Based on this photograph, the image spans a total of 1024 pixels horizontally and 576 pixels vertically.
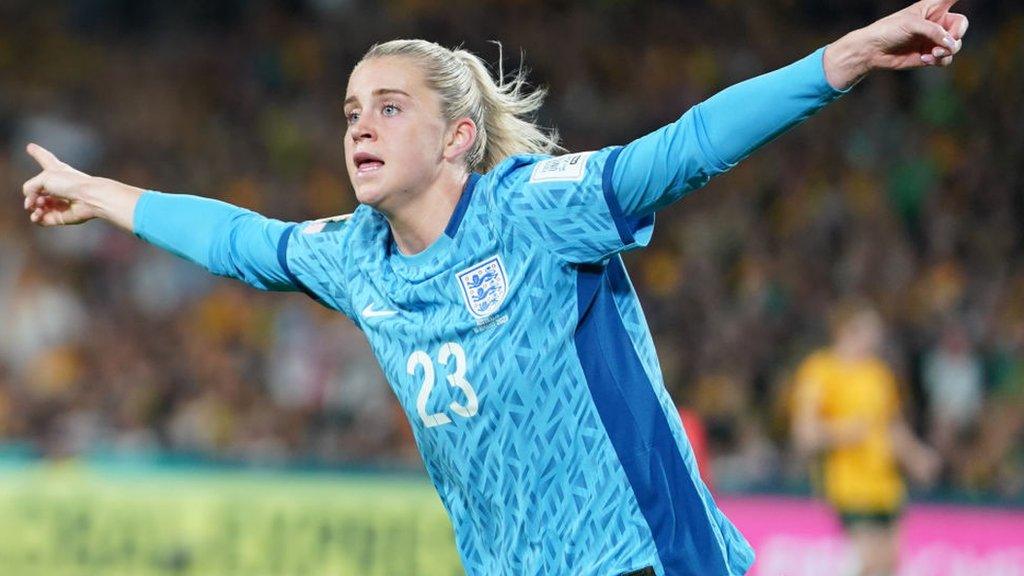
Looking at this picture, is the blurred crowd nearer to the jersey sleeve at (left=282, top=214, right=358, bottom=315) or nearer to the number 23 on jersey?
the jersey sleeve at (left=282, top=214, right=358, bottom=315)

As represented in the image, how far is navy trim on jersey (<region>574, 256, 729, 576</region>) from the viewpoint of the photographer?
331 centimetres

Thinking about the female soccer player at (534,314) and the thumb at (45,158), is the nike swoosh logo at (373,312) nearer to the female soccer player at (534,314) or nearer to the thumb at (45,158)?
the female soccer player at (534,314)

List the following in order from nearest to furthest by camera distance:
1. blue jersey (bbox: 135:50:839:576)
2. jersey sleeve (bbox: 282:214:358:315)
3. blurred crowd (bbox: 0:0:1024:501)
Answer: blue jersey (bbox: 135:50:839:576) → jersey sleeve (bbox: 282:214:358:315) → blurred crowd (bbox: 0:0:1024:501)

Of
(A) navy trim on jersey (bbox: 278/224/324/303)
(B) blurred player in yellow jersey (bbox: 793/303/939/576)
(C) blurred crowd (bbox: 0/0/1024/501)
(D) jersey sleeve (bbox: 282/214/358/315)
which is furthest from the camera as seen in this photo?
(C) blurred crowd (bbox: 0/0/1024/501)

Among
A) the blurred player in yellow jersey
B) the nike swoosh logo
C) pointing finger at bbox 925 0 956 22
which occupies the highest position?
pointing finger at bbox 925 0 956 22

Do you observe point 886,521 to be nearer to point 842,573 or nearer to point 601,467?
point 842,573

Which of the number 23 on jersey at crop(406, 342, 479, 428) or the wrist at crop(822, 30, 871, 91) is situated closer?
the wrist at crop(822, 30, 871, 91)

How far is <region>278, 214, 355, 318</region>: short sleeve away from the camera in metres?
3.74

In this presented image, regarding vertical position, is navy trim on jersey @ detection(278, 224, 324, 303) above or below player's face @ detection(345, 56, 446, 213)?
below

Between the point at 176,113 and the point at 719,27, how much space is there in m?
4.85

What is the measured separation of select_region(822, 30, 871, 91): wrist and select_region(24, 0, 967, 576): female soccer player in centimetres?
3

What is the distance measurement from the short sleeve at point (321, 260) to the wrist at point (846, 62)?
1.26m


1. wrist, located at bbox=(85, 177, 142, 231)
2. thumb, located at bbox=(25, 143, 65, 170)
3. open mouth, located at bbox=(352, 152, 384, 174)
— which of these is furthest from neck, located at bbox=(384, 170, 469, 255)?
thumb, located at bbox=(25, 143, 65, 170)

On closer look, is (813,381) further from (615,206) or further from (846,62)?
(846,62)
